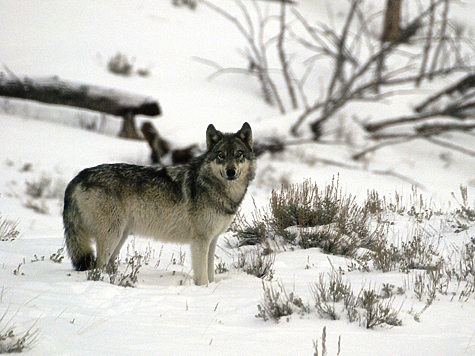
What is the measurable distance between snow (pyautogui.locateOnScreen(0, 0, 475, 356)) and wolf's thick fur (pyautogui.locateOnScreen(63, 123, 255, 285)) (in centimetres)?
40

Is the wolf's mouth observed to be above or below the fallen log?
below

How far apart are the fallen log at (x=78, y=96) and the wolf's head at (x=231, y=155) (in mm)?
6567

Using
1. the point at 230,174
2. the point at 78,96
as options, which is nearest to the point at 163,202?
the point at 230,174

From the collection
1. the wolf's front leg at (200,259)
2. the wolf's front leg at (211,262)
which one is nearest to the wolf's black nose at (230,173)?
the wolf's front leg at (200,259)

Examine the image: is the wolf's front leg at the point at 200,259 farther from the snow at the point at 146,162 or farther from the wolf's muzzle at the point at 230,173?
the wolf's muzzle at the point at 230,173

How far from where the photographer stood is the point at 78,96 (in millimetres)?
11227

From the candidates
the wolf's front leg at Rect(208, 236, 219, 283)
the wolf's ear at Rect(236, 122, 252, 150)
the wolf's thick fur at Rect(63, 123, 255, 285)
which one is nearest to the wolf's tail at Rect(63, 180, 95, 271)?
the wolf's thick fur at Rect(63, 123, 255, 285)

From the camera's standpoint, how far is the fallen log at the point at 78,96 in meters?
11.2

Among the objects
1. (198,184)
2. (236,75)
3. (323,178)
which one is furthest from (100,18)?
(198,184)

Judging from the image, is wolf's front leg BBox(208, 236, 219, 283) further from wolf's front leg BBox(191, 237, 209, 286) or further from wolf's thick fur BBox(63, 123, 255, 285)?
wolf's front leg BBox(191, 237, 209, 286)

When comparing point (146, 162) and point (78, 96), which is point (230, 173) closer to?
point (146, 162)

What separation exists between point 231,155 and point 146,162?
20.1 ft

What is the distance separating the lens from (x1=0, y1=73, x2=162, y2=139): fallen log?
11156 millimetres

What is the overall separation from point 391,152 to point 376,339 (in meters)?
11.4
